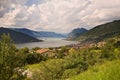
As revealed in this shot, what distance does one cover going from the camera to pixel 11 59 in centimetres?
1303

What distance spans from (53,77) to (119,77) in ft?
49.6

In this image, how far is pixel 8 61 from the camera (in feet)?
42.6

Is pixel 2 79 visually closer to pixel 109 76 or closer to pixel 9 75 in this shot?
pixel 9 75

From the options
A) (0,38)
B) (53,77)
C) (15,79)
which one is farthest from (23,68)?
(53,77)

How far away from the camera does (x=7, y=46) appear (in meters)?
13.3

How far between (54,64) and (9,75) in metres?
6.74

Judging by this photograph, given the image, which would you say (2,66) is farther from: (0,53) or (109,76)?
(109,76)

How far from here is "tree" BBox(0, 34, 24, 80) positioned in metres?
12.8

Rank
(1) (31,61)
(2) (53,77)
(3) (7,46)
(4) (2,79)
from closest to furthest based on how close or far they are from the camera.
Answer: (4) (2,79), (3) (7,46), (2) (53,77), (1) (31,61)

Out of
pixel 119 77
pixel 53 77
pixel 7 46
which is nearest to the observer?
pixel 119 77

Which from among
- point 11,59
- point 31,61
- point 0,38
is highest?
point 0,38

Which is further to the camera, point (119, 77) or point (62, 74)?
point (62, 74)

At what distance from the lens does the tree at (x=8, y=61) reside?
12780 millimetres

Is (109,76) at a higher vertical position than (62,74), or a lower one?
higher
